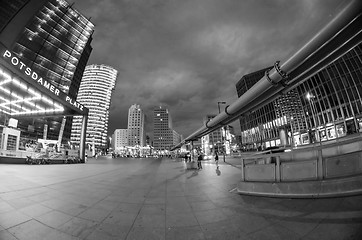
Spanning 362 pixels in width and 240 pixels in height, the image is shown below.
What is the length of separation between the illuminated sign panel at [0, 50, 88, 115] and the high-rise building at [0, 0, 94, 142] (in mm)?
26841

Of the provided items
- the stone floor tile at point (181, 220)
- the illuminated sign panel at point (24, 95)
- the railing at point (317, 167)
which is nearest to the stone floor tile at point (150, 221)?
the stone floor tile at point (181, 220)

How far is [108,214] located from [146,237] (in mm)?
1806

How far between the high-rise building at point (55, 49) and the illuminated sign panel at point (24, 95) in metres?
26.8

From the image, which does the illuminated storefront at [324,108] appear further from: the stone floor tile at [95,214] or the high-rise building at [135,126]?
the high-rise building at [135,126]

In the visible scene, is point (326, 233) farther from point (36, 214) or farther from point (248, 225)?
point (36, 214)

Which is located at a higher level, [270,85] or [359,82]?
[359,82]

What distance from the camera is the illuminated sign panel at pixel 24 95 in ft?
49.0

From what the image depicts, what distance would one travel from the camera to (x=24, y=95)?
22.6 meters

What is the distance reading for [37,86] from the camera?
17.2m

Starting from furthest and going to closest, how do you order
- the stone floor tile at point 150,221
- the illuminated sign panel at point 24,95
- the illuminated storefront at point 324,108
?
the illuminated storefront at point 324,108, the illuminated sign panel at point 24,95, the stone floor tile at point 150,221

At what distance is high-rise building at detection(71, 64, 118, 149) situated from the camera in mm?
129250

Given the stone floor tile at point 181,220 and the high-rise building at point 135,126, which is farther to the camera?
the high-rise building at point 135,126

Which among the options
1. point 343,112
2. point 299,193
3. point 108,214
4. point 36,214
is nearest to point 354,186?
point 299,193

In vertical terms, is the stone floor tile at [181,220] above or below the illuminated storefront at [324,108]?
below
